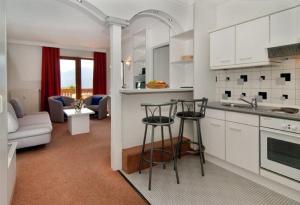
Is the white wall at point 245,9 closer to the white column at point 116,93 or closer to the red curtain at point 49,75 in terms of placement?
the white column at point 116,93

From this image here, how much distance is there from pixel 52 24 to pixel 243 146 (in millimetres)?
4961

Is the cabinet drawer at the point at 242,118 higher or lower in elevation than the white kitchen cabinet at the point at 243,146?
higher

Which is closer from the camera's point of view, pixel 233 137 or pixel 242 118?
pixel 242 118

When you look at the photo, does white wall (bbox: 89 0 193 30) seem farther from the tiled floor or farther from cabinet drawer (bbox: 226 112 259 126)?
the tiled floor

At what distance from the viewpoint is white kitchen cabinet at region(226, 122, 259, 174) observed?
7.25ft

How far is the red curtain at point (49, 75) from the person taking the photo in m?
6.68

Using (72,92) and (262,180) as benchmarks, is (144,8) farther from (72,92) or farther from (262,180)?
(72,92)

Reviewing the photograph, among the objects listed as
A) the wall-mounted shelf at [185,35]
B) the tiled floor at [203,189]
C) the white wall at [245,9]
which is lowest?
the tiled floor at [203,189]

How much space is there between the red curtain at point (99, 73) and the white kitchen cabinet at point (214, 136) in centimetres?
587

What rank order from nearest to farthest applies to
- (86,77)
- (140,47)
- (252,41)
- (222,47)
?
(252,41)
(222,47)
(140,47)
(86,77)

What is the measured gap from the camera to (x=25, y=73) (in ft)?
21.2

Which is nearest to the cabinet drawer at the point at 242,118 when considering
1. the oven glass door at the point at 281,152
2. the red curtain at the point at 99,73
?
the oven glass door at the point at 281,152

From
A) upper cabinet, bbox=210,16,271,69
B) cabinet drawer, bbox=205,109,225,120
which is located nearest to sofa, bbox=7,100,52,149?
cabinet drawer, bbox=205,109,225,120

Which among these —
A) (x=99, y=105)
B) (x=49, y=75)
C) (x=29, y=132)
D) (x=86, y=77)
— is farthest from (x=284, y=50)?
(x=86, y=77)
